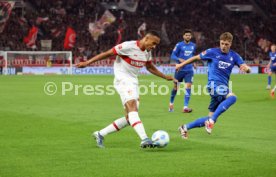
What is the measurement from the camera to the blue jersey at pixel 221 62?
12180mm

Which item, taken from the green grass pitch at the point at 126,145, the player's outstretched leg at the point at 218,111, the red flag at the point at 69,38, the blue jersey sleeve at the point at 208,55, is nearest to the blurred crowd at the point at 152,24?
the red flag at the point at 69,38

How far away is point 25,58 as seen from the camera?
1850 inches

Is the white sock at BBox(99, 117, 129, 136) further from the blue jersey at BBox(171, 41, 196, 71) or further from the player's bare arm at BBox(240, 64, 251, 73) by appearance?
the blue jersey at BBox(171, 41, 196, 71)

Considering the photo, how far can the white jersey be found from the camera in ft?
34.8

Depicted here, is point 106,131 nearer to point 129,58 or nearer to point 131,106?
point 131,106

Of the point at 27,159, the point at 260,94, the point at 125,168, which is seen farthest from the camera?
the point at 260,94

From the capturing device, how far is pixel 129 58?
35.0 ft

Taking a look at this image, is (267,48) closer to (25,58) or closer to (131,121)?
(25,58)

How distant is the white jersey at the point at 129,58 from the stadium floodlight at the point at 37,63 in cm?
3601

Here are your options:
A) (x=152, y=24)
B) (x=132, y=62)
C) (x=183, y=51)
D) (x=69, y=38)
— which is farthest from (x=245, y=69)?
(x=152, y=24)

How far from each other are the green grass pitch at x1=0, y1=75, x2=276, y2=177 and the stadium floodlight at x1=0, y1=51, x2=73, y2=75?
27291mm

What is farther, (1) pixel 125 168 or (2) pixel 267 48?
(2) pixel 267 48

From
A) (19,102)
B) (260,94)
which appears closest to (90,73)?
(260,94)

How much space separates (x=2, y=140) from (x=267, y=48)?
4870 centimetres
